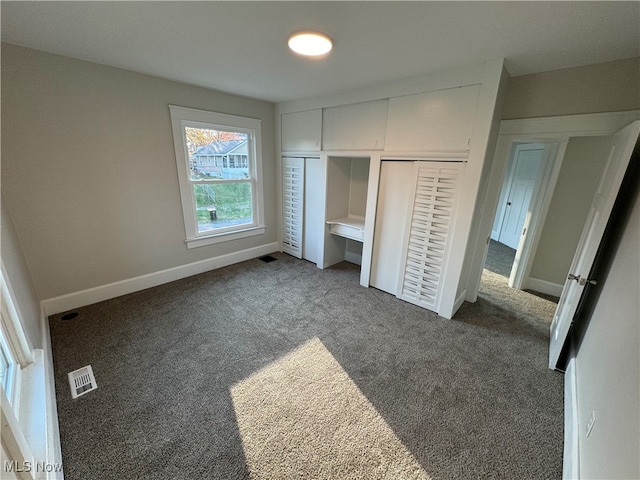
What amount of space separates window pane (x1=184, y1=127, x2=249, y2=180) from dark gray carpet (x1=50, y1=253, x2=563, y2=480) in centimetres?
161

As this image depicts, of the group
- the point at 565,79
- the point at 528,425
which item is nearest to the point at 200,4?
the point at 565,79

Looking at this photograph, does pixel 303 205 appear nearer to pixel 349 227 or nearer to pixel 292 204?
pixel 292 204

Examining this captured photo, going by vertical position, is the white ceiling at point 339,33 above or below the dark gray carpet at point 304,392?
above

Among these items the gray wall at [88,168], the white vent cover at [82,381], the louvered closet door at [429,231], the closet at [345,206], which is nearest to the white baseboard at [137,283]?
the gray wall at [88,168]

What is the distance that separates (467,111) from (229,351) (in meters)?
2.82

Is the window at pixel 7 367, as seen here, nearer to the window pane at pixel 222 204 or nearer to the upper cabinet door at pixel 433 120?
the window pane at pixel 222 204

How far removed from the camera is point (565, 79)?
2.07 m

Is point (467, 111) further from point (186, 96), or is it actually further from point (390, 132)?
point (186, 96)

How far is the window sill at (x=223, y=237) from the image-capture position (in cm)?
339

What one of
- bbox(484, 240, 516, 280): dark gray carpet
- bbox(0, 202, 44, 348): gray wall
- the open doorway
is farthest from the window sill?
bbox(484, 240, 516, 280): dark gray carpet

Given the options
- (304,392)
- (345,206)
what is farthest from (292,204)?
(304,392)

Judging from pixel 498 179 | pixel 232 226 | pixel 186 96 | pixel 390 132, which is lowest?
pixel 232 226

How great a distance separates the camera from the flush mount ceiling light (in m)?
1.67

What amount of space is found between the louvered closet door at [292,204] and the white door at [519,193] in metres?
3.89
